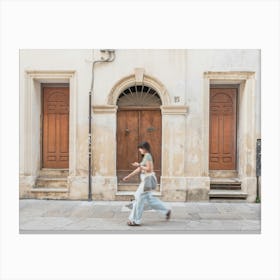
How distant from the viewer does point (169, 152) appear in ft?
23.1

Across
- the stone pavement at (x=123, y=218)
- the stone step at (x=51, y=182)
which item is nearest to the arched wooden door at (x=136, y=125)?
the stone pavement at (x=123, y=218)

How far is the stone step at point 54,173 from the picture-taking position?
7.59 m

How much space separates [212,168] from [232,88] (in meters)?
1.93

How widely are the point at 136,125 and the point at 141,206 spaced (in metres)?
1.87

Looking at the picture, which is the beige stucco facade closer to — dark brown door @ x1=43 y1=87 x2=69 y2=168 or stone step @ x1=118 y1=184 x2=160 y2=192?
stone step @ x1=118 y1=184 x2=160 y2=192

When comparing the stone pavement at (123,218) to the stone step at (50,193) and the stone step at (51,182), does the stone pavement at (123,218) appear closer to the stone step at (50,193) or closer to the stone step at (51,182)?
the stone step at (50,193)

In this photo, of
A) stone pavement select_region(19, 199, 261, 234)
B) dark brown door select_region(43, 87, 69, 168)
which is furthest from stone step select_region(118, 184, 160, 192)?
dark brown door select_region(43, 87, 69, 168)

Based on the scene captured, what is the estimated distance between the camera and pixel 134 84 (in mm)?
7273

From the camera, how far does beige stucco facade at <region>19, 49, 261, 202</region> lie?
703 centimetres

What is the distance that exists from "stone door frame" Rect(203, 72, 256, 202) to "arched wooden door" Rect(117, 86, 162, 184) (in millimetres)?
1035

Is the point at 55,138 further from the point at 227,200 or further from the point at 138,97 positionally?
the point at 227,200

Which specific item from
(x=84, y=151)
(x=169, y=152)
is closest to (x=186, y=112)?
(x=169, y=152)

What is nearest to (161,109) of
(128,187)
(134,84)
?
(134,84)

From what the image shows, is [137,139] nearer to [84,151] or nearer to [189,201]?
[84,151]
